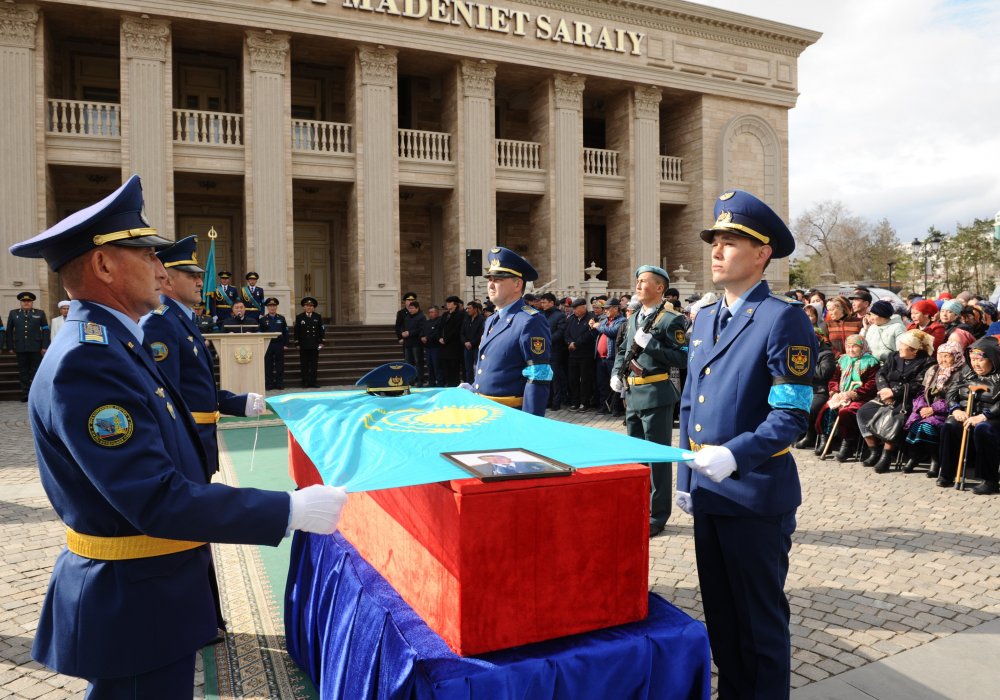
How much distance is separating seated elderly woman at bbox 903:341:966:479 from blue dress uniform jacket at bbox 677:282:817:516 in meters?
5.62

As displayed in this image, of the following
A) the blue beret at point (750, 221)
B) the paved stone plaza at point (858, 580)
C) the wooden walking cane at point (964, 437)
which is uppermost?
the blue beret at point (750, 221)

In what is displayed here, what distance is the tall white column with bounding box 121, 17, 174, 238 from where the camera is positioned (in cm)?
1741

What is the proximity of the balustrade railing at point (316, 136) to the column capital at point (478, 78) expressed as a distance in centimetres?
390

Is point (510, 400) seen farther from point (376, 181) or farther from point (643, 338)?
point (376, 181)

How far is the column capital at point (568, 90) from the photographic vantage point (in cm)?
2181

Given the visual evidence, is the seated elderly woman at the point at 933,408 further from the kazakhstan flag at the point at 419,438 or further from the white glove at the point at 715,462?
the white glove at the point at 715,462

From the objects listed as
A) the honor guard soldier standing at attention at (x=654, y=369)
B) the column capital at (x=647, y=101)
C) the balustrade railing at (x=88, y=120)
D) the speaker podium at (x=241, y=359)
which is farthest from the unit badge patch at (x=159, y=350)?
the column capital at (x=647, y=101)

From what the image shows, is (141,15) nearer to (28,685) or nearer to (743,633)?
(28,685)

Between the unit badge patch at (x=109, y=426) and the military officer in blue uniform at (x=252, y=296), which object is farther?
the military officer in blue uniform at (x=252, y=296)

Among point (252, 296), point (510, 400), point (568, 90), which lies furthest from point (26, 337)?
point (568, 90)

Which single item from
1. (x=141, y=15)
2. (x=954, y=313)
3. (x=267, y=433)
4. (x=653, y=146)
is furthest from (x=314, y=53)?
(x=954, y=313)

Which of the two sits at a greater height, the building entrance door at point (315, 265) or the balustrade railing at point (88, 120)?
the balustrade railing at point (88, 120)

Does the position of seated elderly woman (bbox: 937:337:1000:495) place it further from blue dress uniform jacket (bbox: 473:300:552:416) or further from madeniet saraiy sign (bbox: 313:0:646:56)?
madeniet saraiy sign (bbox: 313:0:646:56)

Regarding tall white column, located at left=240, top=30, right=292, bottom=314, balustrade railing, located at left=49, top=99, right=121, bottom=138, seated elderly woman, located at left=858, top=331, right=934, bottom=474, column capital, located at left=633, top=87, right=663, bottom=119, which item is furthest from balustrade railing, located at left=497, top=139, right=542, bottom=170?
seated elderly woman, located at left=858, top=331, right=934, bottom=474
